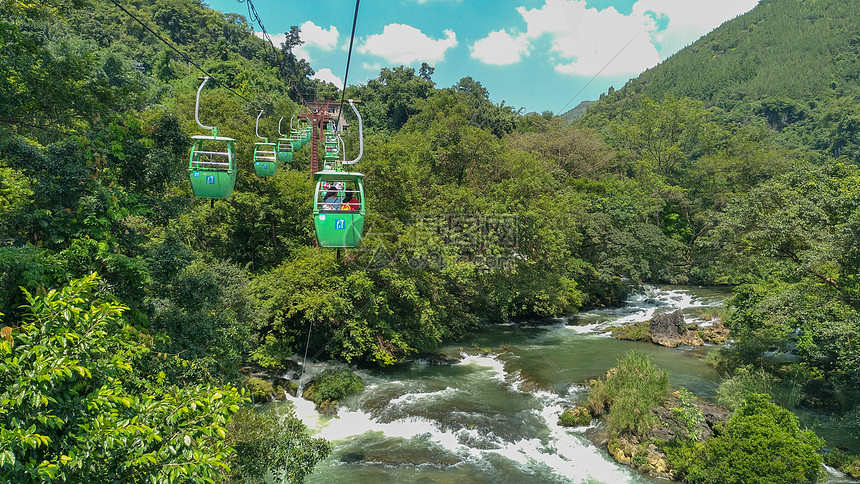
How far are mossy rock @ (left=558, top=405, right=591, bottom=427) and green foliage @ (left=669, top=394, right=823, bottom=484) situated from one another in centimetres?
358

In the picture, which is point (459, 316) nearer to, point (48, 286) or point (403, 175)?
point (403, 175)

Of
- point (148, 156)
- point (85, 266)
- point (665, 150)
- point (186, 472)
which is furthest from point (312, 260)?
point (665, 150)

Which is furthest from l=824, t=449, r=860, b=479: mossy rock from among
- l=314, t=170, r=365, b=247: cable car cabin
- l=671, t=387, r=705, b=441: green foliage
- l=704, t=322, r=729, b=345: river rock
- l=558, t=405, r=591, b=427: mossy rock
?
l=314, t=170, r=365, b=247: cable car cabin

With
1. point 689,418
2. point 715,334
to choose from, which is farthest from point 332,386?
point 715,334

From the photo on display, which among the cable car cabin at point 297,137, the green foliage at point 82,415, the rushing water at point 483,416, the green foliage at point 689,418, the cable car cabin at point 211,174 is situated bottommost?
the rushing water at point 483,416

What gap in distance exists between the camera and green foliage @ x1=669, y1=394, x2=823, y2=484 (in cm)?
1015

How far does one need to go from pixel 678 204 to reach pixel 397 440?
128ft

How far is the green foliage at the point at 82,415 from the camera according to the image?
3883mm

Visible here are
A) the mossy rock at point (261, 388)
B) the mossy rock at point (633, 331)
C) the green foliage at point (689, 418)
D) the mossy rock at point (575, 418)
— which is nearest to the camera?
the green foliage at point (689, 418)

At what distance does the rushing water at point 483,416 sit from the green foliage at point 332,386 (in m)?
0.35

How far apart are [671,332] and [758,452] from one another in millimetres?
14611

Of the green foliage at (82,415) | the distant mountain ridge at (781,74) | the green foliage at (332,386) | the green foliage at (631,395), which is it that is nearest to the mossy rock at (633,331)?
the green foliage at (631,395)

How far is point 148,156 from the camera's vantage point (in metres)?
9.98

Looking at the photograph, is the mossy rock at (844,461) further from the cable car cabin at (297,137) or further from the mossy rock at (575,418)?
the cable car cabin at (297,137)
